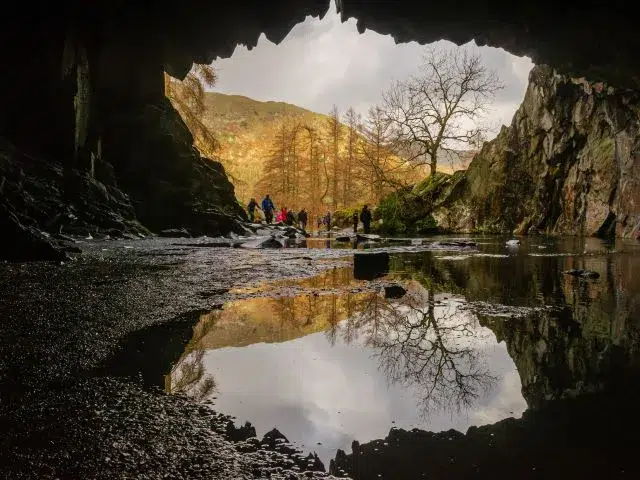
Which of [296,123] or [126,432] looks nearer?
[126,432]

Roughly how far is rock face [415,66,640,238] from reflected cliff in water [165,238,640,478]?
1833 centimetres

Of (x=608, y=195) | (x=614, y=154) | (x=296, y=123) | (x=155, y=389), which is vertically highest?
(x=296, y=123)

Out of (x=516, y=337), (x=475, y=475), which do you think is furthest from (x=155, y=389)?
(x=516, y=337)

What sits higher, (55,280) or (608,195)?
(608,195)

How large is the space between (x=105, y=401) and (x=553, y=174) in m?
30.8

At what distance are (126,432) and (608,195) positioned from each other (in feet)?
86.1

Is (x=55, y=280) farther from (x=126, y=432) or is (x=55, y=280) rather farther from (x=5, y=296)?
(x=126, y=432)

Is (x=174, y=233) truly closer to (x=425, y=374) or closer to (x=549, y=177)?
(x=425, y=374)

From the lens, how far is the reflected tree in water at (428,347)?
6.90 feet

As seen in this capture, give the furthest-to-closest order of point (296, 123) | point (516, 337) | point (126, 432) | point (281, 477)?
point (296, 123), point (516, 337), point (126, 432), point (281, 477)

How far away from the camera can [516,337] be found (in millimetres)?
2961

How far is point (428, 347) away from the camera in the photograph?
8.91 ft

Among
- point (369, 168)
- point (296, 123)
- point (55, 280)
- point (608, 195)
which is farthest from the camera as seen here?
point (296, 123)

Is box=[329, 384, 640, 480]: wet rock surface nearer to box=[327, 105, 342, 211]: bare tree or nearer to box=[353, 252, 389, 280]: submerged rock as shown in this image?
box=[353, 252, 389, 280]: submerged rock
